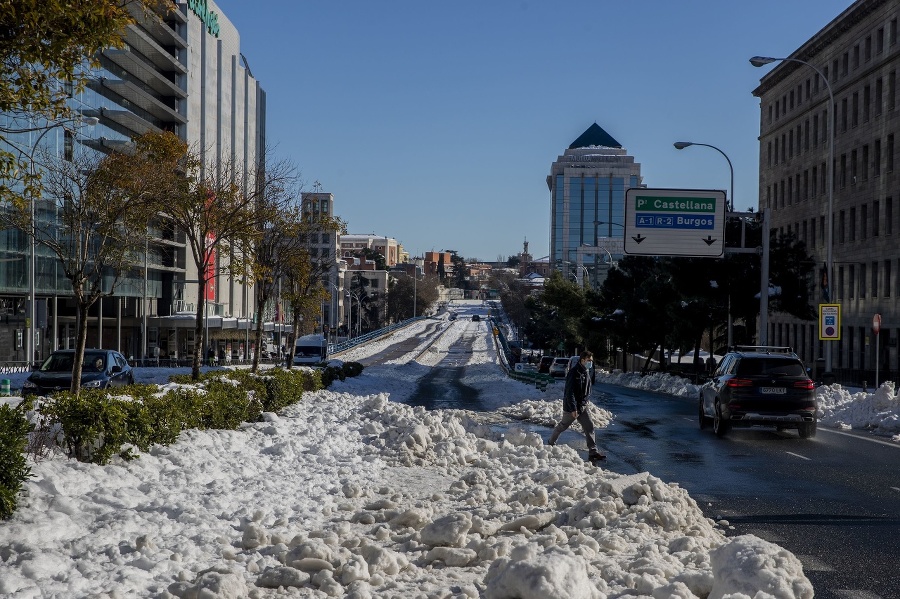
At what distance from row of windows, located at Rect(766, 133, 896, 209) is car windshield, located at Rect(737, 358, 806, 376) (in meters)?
40.3

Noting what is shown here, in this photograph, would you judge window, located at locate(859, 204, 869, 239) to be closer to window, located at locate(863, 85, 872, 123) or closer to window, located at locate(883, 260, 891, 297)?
window, located at locate(883, 260, 891, 297)

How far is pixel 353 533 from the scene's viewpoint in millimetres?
9422

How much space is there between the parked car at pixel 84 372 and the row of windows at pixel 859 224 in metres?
39.1

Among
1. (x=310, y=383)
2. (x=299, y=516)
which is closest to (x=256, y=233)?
(x=310, y=383)

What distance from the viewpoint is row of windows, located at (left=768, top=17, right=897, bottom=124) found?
57.8 m

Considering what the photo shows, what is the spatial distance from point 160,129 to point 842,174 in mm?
49081

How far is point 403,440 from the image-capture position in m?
16.6

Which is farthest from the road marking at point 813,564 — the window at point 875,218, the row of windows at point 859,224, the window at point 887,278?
the window at point 875,218

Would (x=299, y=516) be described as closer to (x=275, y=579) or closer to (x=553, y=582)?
(x=275, y=579)

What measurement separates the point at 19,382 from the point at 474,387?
67.6 feet

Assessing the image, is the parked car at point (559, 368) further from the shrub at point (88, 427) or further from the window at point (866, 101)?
the shrub at point (88, 427)

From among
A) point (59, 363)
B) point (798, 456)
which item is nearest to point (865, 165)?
point (798, 456)

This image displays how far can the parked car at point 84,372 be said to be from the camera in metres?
27.4

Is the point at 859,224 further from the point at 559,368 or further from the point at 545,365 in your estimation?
the point at 545,365
